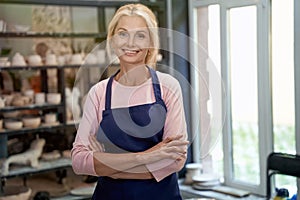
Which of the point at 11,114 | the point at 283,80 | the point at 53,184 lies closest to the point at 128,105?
the point at 283,80

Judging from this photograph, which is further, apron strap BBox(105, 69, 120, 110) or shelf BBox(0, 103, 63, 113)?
shelf BBox(0, 103, 63, 113)

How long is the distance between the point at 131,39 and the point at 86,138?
10.1 inches

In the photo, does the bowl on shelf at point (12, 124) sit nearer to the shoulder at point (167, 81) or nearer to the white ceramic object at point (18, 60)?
the white ceramic object at point (18, 60)

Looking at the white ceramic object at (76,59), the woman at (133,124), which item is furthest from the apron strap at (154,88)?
the white ceramic object at (76,59)

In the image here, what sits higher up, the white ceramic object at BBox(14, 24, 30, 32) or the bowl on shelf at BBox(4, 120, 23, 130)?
the white ceramic object at BBox(14, 24, 30, 32)

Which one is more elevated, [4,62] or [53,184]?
[4,62]

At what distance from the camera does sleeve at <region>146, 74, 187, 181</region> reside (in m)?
1.02

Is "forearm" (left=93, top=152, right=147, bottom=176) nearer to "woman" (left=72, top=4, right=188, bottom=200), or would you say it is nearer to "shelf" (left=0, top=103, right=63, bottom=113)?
"woman" (left=72, top=4, right=188, bottom=200)

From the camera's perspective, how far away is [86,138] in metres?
1.03

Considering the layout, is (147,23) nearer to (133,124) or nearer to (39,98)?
(133,124)

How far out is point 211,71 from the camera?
1.15 meters

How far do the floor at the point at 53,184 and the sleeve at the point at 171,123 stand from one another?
1.56 meters

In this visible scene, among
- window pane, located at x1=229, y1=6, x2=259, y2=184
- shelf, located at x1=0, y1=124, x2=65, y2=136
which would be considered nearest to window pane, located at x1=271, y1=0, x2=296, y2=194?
window pane, located at x1=229, y1=6, x2=259, y2=184

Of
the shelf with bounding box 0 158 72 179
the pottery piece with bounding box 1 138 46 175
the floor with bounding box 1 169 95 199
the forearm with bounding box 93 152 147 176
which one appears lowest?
the floor with bounding box 1 169 95 199
